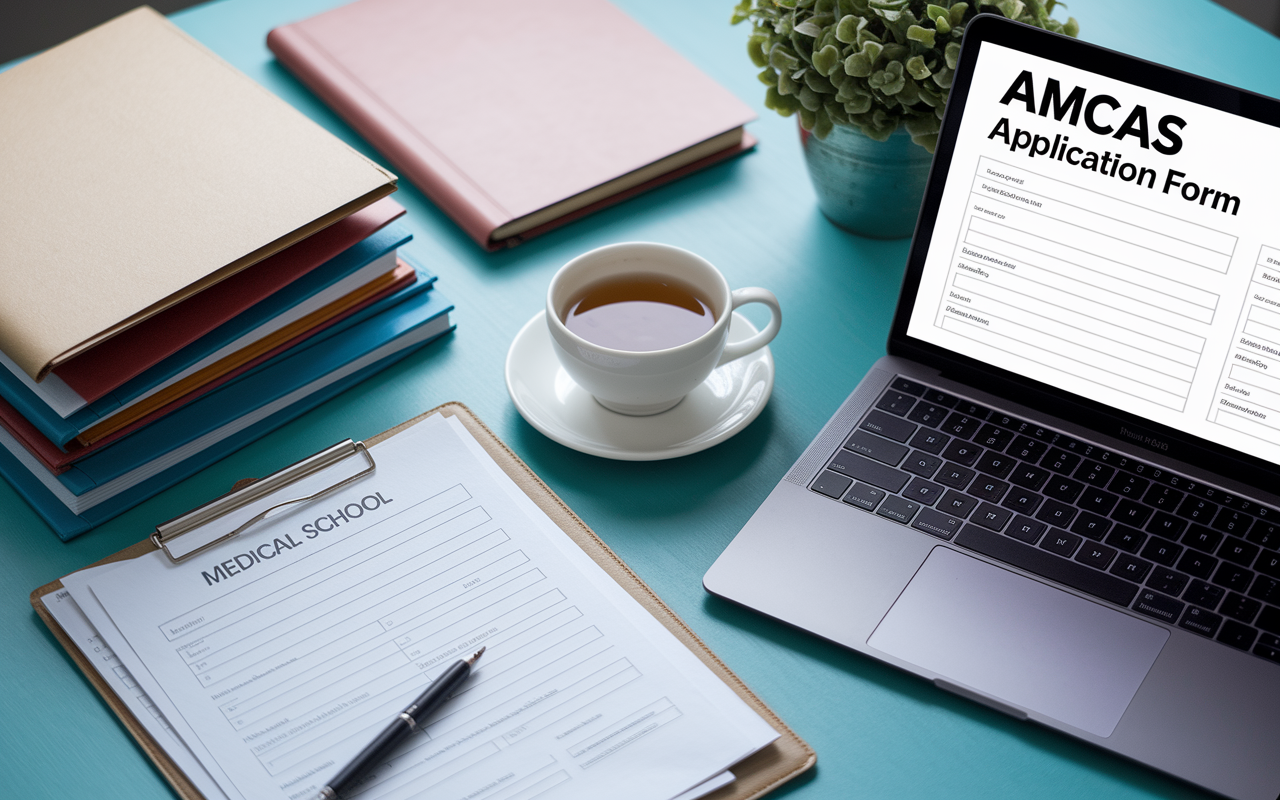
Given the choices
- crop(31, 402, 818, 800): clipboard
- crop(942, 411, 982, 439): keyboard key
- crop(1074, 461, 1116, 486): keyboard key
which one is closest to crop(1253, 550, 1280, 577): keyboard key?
crop(1074, 461, 1116, 486): keyboard key

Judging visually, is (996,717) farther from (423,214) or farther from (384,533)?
(423,214)

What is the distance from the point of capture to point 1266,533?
0.77m

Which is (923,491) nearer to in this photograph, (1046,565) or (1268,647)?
(1046,565)

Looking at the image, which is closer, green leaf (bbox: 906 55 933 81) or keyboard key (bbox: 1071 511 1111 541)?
keyboard key (bbox: 1071 511 1111 541)

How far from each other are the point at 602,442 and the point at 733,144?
0.46m

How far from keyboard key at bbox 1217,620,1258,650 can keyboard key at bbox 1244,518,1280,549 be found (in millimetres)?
75

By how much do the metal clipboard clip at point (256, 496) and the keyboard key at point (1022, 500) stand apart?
485 millimetres

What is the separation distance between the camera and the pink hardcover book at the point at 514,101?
42.8 inches

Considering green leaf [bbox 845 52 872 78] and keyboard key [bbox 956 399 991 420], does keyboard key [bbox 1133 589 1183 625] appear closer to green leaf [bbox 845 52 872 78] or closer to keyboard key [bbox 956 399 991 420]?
keyboard key [bbox 956 399 991 420]

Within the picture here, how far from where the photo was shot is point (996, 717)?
0.70 m

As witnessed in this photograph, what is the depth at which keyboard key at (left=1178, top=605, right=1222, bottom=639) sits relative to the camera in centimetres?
72

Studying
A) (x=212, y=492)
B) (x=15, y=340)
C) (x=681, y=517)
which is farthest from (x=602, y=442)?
(x=15, y=340)

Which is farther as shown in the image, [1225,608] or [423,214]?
[423,214]

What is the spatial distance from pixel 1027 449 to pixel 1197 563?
14cm
